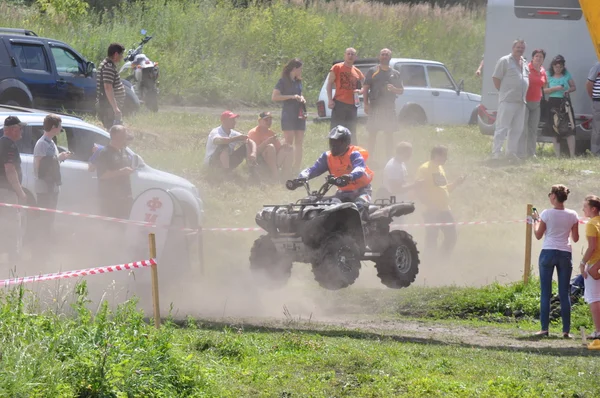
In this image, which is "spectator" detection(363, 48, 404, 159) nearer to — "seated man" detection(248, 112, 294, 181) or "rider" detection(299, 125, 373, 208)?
"seated man" detection(248, 112, 294, 181)

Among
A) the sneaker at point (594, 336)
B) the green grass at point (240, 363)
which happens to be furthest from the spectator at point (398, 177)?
the green grass at point (240, 363)

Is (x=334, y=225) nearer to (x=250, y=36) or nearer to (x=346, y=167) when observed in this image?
(x=346, y=167)

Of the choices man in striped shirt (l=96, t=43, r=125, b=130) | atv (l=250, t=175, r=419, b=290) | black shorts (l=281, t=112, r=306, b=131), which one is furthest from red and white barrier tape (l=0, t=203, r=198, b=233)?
black shorts (l=281, t=112, r=306, b=131)

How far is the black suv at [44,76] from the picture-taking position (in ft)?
67.5

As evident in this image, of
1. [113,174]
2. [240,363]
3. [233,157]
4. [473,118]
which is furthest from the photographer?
[473,118]

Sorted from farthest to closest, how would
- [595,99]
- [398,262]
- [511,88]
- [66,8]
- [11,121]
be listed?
[66,8]
[595,99]
[511,88]
[398,262]
[11,121]

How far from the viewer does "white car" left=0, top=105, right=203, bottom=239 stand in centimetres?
1352

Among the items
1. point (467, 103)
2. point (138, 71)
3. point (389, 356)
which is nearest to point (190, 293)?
point (389, 356)

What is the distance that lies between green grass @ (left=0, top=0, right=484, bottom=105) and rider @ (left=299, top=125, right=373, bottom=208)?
56.1 feet

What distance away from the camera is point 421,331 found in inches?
454

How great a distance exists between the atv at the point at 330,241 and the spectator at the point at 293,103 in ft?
17.4

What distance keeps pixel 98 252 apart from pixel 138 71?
12.9 meters

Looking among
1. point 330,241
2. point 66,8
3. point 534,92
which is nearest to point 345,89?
point 534,92

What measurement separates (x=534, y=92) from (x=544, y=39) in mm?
2287
